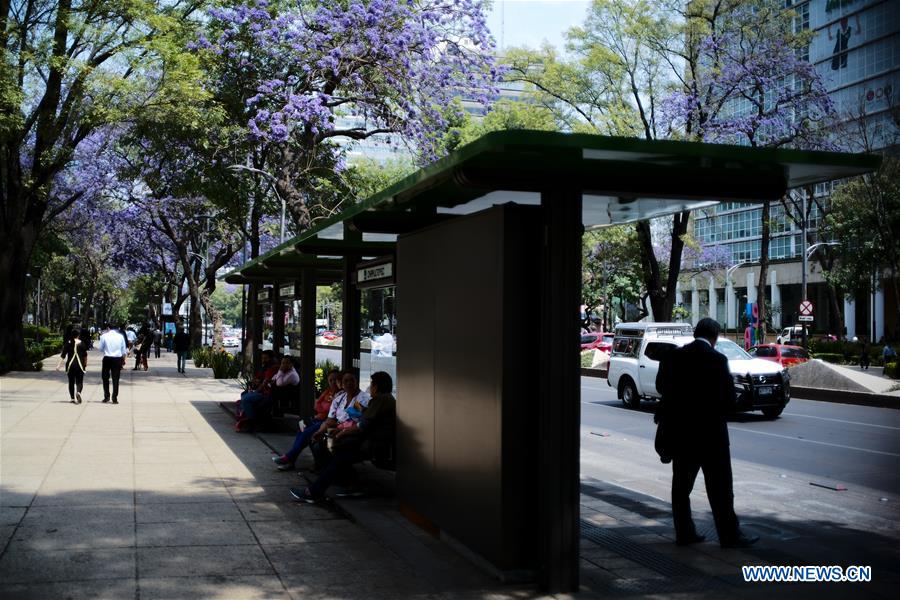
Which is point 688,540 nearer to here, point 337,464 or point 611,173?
point 611,173

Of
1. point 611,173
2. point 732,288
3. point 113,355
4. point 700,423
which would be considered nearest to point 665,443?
point 700,423

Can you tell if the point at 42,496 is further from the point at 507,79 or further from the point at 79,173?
the point at 79,173

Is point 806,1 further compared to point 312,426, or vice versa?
point 806,1

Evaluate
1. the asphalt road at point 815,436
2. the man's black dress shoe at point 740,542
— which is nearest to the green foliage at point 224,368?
the asphalt road at point 815,436

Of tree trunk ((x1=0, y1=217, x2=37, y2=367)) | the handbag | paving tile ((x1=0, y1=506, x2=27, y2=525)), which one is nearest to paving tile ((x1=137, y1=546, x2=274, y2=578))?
paving tile ((x1=0, y1=506, x2=27, y2=525))

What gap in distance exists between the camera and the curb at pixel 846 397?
72.0ft

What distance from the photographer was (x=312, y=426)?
10.7m

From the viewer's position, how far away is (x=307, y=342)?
48.8 ft

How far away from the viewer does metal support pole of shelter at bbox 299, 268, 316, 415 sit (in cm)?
1466

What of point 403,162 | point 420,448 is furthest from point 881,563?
point 403,162

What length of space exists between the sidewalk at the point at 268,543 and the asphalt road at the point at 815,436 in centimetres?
236

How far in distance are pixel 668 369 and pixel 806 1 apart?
56908mm

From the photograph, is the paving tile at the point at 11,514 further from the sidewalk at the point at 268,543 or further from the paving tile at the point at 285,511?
the paving tile at the point at 285,511

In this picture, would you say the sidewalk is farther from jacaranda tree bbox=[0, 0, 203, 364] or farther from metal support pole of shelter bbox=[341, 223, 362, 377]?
jacaranda tree bbox=[0, 0, 203, 364]
